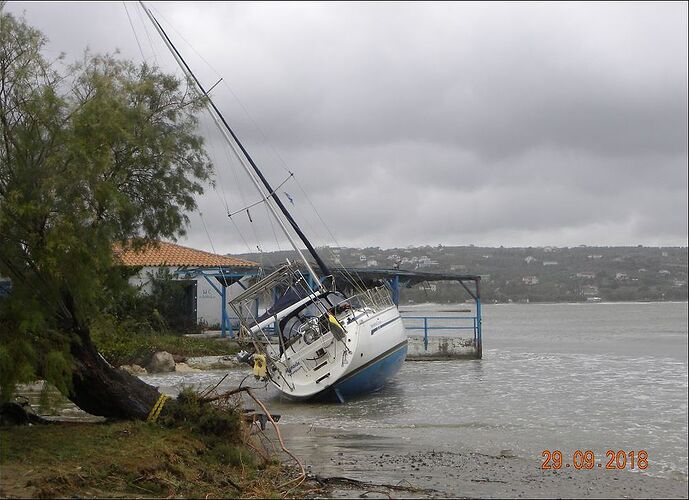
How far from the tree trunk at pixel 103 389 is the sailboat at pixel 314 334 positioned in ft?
24.7

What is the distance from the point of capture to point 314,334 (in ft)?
71.1

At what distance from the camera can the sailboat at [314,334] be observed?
68.1 ft

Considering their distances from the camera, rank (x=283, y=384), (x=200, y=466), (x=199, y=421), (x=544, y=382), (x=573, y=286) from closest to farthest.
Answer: (x=200, y=466), (x=199, y=421), (x=283, y=384), (x=544, y=382), (x=573, y=286)

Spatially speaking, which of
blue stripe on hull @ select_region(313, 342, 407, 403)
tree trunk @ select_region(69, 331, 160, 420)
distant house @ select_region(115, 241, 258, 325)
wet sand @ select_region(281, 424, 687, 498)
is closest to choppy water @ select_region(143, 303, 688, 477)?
blue stripe on hull @ select_region(313, 342, 407, 403)

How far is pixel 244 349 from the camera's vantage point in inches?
869

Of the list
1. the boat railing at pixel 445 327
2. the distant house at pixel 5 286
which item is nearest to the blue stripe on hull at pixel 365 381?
the boat railing at pixel 445 327

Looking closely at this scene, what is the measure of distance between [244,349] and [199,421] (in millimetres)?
9766

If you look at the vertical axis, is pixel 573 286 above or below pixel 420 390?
above

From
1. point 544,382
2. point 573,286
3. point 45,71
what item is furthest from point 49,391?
point 573,286

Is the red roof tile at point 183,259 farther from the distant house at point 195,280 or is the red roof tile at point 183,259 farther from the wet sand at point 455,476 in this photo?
the wet sand at point 455,476

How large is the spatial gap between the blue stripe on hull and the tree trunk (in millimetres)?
8718

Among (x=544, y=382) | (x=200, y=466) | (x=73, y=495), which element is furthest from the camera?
(x=544, y=382)

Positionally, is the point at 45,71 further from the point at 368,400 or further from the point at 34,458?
the point at 368,400

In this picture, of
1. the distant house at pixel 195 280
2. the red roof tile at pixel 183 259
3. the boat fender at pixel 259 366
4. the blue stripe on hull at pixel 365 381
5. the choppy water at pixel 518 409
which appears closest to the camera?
the choppy water at pixel 518 409
